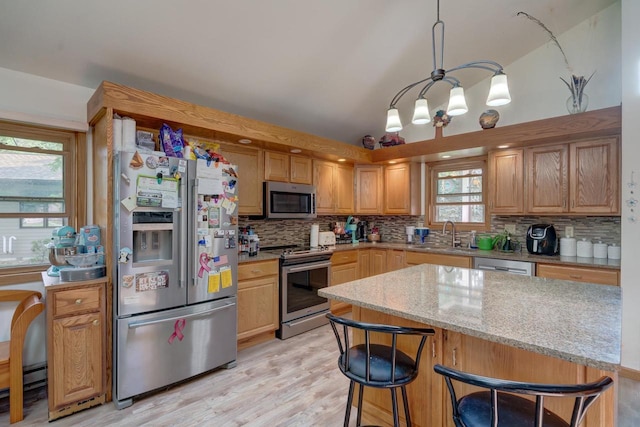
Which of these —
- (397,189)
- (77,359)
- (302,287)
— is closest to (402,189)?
(397,189)

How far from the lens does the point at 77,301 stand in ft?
6.68

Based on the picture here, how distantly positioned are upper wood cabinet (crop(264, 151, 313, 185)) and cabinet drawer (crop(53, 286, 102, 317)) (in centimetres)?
196

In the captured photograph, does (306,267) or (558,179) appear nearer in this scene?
(558,179)

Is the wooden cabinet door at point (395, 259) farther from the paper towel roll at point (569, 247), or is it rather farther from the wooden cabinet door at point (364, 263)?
the paper towel roll at point (569, 247)

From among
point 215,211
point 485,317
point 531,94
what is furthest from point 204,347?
point 531,94

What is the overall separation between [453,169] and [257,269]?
3.08 meters

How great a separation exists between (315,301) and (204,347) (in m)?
1.43

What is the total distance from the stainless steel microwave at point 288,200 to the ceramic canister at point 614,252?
309 centimetres

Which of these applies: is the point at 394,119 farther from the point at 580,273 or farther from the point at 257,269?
the point at 580,273

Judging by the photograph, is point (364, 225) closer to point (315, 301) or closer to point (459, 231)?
point (459, 231)

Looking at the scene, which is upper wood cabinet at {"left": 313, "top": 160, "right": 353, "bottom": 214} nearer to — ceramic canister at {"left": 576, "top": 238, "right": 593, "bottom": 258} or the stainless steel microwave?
the stainless steel microwave

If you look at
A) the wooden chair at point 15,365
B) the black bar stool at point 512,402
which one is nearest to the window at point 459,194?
the black bar stool at point 512,402

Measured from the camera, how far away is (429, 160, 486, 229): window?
412cm

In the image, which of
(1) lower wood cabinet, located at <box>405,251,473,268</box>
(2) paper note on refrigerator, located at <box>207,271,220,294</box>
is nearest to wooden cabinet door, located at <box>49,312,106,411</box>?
(2) paper note on refrigerator, located at <box>207,271,220,294</box>
